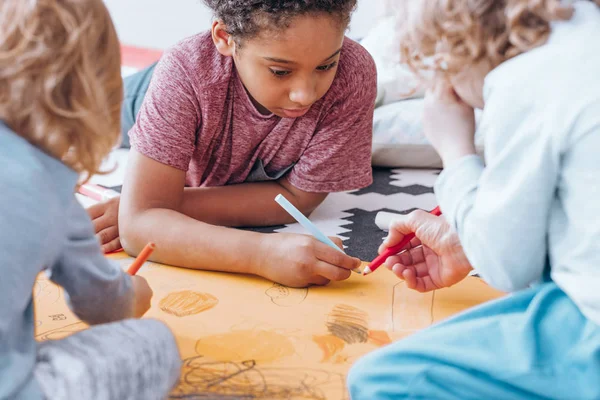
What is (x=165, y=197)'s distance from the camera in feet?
3.37

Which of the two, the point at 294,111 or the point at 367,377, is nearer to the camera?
the point at 367,377

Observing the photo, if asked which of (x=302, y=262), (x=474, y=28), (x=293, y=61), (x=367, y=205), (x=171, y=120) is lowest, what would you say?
(x=367, y=205)

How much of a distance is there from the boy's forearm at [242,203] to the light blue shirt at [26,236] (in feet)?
1.76

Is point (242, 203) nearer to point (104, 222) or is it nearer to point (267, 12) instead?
point (104, 222)

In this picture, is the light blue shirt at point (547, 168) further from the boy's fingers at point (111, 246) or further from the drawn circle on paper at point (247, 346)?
the boy's fingers at point (111, 246)

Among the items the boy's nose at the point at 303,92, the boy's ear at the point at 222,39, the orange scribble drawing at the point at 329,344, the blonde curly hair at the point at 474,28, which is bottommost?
the orange scribble drawing at the point at 329,344

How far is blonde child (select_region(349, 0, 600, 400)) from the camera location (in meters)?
0.53

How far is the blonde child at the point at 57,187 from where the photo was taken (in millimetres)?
504

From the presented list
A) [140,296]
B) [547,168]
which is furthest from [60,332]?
[547,168]

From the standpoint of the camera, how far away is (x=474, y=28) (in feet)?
1.90

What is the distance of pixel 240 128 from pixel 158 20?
1.84m

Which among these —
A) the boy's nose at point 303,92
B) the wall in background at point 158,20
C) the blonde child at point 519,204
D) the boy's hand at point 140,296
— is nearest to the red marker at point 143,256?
the boy's hand at point 140,296

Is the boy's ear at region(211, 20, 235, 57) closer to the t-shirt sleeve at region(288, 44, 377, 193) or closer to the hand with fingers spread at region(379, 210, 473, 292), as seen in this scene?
the t-shirt sleeve at region(288, 44, 377, 193)

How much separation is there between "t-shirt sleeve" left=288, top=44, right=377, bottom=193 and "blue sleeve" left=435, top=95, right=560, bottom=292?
21.5 inches
